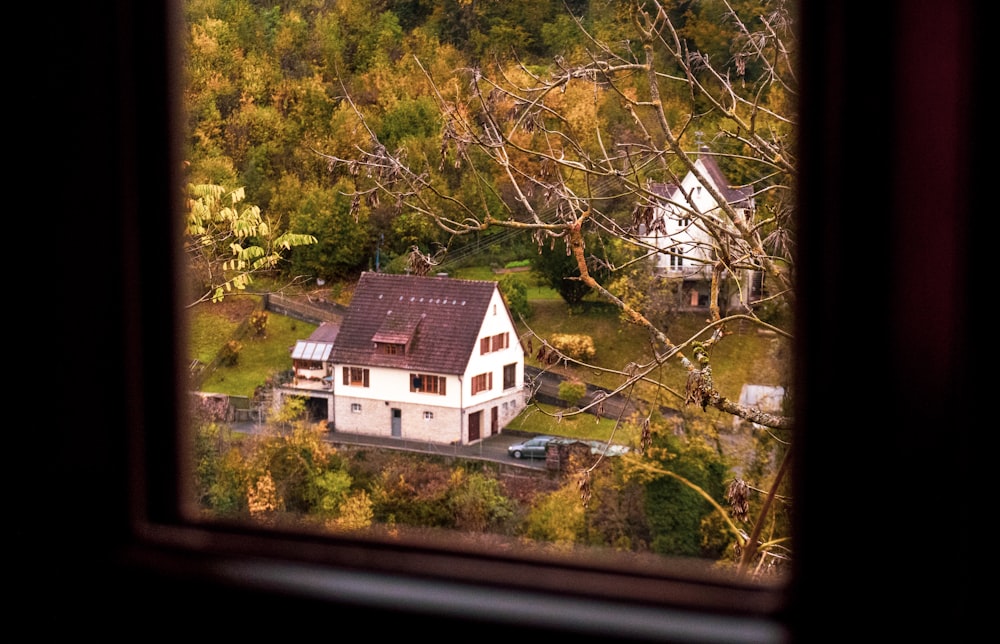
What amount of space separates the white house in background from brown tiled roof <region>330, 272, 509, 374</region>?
1.59 meters

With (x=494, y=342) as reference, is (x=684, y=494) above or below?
below

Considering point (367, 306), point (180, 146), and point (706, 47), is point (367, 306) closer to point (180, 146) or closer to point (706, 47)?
point (706, 47)

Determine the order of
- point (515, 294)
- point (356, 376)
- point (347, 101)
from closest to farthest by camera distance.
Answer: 1. point (347, 101)
2. point (515, 294)
3. point (356, 376)

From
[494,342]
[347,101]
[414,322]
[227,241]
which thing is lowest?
[494,342]

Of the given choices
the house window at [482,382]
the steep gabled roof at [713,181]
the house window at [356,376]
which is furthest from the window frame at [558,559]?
the house window at [356,376]

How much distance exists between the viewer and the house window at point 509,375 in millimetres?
5643

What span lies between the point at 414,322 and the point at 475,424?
2.54 feet

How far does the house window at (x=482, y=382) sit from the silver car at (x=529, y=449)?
42 centimetres

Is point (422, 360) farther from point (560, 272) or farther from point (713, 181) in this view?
point (713, 181)

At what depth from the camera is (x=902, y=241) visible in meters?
0.34

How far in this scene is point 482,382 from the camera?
5.89 m

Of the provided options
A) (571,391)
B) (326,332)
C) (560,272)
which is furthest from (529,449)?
(571,391)

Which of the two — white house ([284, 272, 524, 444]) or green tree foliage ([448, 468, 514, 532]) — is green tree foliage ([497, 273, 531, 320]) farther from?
green tree foliage ([448, 468, 514, 532])

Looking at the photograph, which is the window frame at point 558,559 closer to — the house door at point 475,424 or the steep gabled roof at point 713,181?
the steep gabled roof at point 713,181
